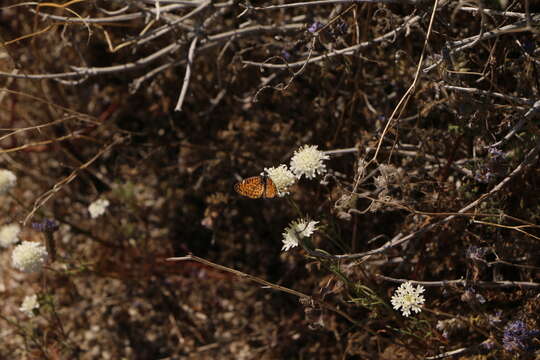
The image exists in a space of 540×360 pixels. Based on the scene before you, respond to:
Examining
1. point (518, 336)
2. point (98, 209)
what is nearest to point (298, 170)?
point (518, 336)

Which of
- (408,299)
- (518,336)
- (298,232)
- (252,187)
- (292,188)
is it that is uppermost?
(292,188)

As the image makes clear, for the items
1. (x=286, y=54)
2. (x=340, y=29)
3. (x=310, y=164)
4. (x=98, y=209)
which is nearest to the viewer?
(x=310, y=164)

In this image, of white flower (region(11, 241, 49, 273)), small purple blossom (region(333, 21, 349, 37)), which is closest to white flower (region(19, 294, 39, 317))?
white flower (region(11, 241, 49, 273))

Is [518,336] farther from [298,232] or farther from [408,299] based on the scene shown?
[298,232]

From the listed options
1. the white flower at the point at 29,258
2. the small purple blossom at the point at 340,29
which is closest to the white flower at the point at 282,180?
the small purple blossom at the point at 340,29

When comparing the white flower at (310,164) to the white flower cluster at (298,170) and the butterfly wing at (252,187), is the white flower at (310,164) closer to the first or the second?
the white flower cluster at (298,170)

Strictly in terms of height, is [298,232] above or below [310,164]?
below

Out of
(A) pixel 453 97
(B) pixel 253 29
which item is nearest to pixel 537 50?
(A) pixel 453 97

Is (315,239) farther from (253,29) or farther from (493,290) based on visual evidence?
(253,29)
